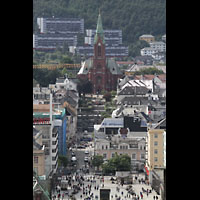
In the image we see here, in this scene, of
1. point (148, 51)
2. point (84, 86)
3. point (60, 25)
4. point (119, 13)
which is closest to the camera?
point (84, 86)

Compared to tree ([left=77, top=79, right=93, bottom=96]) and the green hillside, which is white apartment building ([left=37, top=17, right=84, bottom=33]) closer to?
the green hillside

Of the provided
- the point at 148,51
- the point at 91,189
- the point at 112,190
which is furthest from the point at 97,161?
the point at 148,51

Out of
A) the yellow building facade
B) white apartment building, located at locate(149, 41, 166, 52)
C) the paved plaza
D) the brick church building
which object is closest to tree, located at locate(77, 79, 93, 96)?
the brick church building

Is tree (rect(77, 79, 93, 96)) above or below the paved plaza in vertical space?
above

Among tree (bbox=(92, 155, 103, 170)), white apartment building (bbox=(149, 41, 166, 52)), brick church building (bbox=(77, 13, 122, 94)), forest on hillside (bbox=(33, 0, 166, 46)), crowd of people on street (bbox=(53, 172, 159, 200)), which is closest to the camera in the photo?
crowd of people on street (bbox=(53, 172, 159, 200))

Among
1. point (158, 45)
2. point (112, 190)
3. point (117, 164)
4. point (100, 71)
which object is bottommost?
point (112, 190)

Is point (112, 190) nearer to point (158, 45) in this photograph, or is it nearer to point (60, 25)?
point (158, 45)
